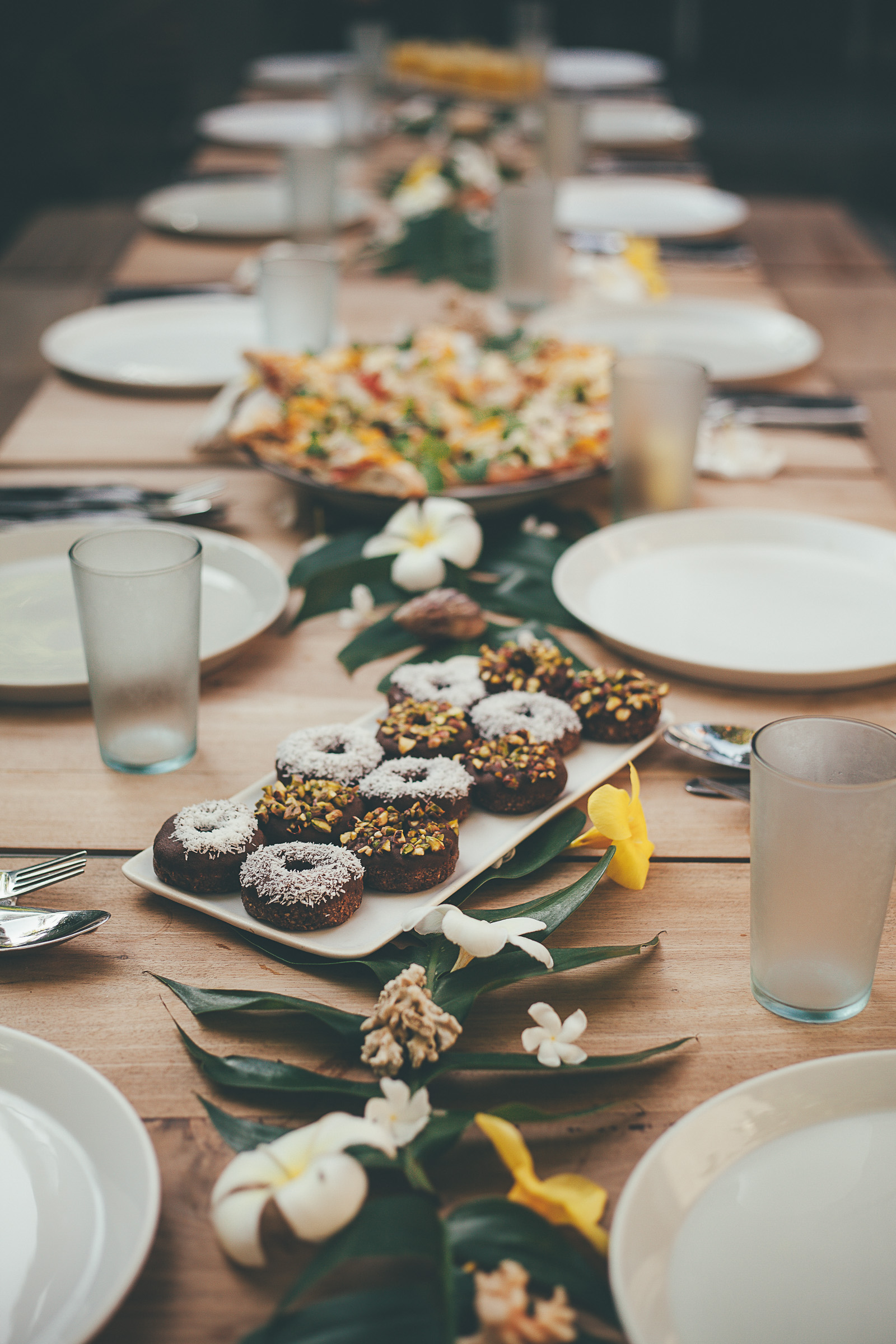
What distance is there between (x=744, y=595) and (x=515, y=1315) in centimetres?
80

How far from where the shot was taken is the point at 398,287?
2.23 meters

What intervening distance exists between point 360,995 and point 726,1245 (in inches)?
9.4

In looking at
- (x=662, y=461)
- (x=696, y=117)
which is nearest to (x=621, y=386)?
(x=662, y=461)

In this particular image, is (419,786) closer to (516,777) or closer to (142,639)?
(516,777)

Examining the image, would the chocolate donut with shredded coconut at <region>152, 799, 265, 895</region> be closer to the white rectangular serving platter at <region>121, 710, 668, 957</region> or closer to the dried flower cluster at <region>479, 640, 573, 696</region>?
the white rectangular serving platter at <region>121, 710, 668, 957</region>

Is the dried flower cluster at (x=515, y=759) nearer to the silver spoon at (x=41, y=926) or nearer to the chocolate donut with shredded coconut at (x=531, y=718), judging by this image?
the chocolate donut with shredded coconut at (x=531, y=718)

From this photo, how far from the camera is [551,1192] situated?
524mm

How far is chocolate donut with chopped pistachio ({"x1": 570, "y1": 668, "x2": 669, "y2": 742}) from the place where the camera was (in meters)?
0.87

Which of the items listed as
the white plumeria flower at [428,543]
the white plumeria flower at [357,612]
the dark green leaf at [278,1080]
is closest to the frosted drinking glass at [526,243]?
the white plumeria flower at [428,543]

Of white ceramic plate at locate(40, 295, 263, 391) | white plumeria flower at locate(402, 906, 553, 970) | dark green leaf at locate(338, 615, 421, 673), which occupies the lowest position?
dark green leaf at locate(338, 615, 421, 673)

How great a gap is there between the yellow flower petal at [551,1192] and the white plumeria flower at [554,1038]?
0.20 feet

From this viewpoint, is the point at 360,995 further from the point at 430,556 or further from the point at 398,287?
the point at 398,287

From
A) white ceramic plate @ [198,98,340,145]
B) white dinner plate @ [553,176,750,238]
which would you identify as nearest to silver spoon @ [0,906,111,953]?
white dinner plate @ [553,176,750,238]

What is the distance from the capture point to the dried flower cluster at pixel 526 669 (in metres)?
0.90
